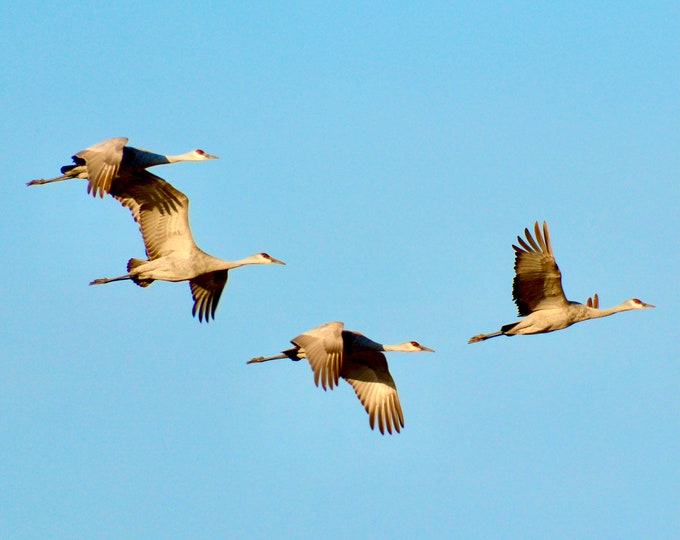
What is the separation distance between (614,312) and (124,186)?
733cm

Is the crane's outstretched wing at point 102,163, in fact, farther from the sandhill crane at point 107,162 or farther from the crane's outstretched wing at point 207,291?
the crane's outstretched wing at point 207,291

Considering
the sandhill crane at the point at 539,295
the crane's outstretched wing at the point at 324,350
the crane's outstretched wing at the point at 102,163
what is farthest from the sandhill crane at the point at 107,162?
the sandhill crane at the point at 539,295

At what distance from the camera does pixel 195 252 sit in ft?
69.4

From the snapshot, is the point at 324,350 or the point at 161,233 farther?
the point at 161,233

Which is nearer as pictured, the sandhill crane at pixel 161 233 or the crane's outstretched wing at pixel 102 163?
the crane's outstretched wing at pixel 102 163

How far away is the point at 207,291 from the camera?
22.4 metres

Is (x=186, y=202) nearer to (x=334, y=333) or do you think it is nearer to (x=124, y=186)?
(x=124, y=186)

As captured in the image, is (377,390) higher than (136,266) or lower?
Answer: lower

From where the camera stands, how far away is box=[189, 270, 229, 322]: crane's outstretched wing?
875 inches

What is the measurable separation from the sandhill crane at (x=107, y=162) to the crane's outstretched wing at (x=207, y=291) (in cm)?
188

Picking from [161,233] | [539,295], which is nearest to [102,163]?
[161,233]

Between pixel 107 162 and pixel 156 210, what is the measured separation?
4.68 ft

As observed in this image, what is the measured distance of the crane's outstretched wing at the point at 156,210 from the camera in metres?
20.9

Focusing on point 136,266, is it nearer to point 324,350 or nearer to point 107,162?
point 107,162
